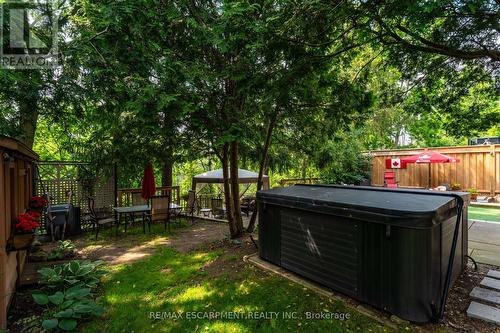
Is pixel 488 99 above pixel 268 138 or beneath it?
above

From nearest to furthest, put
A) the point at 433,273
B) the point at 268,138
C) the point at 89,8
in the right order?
1. the point at 433,273
2. the point at 89,8
3. the point at 268,138

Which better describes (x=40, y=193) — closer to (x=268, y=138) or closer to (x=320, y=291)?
(x=268, y=138)

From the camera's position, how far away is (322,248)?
10.6 ft

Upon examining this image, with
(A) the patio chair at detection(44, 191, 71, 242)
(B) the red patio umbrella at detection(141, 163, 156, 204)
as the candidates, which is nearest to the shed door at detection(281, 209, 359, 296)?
(B) the red patio umbrella at detection(141, 163, 156, 204)

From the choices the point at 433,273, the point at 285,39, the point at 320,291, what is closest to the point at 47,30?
the point at 285,39

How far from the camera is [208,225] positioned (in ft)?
26.6

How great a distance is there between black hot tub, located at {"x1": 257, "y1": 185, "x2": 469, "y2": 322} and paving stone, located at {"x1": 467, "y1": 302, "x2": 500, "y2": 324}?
0.38 meters

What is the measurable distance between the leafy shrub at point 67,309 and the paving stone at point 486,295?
4299 mm

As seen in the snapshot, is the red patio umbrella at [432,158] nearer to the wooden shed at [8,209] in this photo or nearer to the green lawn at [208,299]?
the green lawn at [208,299]

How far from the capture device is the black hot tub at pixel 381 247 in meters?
2.50

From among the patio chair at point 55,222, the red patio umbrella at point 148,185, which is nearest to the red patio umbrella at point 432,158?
the red patio umbrella at point 148,185

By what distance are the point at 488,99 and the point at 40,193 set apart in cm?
1068

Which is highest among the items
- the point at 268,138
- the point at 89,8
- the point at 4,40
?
the point at 89,8

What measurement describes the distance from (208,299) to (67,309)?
1.54 m
